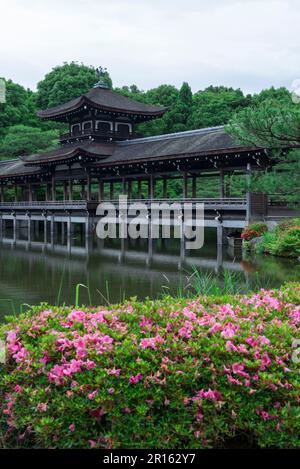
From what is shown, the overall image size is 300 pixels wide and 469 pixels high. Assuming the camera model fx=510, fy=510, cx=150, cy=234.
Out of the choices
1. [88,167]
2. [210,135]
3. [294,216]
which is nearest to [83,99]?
[88,167]

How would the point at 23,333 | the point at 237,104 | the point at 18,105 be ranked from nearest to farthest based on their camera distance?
1. the point at 23,333
2. the point at 237,104
3. the point at 18,105

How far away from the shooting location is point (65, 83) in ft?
192

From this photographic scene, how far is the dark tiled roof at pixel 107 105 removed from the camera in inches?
1226

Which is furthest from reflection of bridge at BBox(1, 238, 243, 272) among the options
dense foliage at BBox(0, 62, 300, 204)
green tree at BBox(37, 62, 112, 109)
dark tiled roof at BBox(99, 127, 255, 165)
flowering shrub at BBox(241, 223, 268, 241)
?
green tree at BBox(37, 62, 112, 109)

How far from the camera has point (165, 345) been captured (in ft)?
11.3

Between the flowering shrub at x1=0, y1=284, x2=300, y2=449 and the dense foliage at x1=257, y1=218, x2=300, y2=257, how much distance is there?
48.4 feet

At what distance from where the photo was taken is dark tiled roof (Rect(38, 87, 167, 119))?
31.1m

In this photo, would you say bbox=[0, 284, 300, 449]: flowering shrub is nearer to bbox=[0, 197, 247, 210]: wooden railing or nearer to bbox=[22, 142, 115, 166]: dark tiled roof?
bbox=[0, 197, 247, 210]: wooden railing

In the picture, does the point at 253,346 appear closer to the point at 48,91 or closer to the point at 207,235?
the point at 207,235

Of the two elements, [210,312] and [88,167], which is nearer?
[210,312]

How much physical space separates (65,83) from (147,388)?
5899 cm

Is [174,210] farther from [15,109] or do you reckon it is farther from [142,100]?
[15,109]

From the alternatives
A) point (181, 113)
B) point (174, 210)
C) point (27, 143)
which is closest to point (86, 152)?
point (174, 210)
